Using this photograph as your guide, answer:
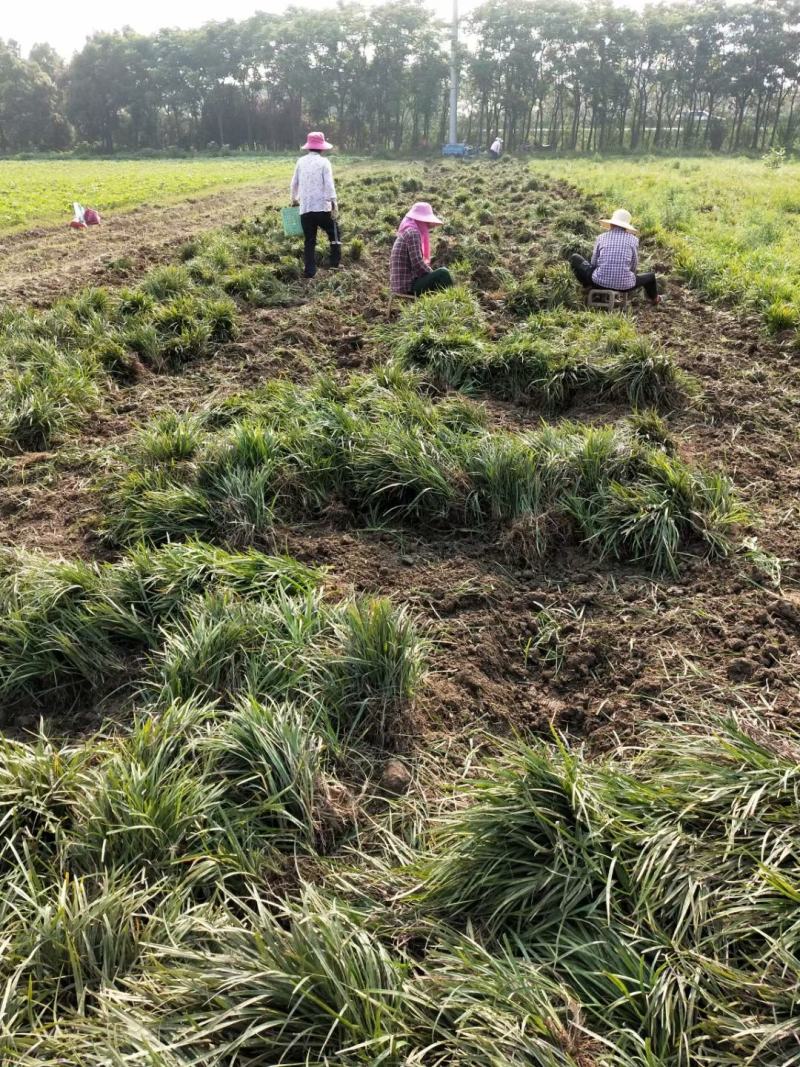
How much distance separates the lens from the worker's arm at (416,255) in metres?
8.39

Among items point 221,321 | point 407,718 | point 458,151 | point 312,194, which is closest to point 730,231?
point 312,194

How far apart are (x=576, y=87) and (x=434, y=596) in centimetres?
7499

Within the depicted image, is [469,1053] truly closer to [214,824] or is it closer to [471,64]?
[214,824]

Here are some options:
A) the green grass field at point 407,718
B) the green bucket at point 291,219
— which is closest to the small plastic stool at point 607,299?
the green grass field at point 407,718

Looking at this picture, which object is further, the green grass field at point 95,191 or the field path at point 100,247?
the green grass field at point 95,191

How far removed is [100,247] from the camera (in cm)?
1352

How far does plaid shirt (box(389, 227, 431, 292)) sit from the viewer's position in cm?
841

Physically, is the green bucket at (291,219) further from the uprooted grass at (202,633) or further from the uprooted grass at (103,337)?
the uprooted grass at (202,633)

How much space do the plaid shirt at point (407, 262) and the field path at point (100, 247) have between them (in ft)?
13.1

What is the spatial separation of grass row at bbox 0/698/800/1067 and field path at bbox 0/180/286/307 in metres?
8.33

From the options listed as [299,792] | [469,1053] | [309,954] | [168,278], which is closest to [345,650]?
[299,792]

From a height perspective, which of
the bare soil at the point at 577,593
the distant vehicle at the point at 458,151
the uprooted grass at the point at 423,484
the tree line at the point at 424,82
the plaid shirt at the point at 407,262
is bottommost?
the bare soil at the point at 577,593

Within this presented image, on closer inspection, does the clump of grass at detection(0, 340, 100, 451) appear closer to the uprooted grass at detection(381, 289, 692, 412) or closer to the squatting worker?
the uprooted grass at detection(381, 289, 692, 412)

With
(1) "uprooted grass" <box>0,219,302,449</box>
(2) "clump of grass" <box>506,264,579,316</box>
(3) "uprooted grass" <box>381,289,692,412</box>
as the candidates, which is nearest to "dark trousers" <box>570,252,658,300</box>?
(2) "clump of grass" <box>506,264,579,316</box>
